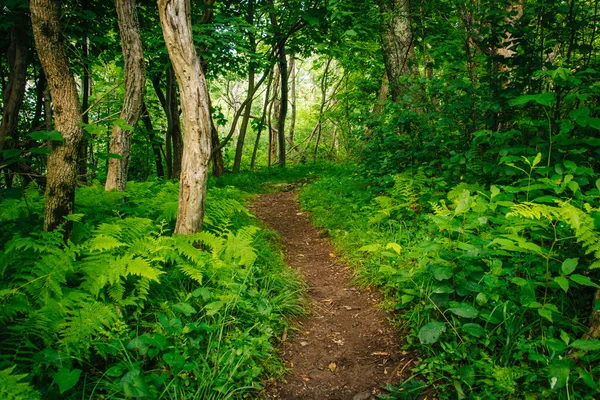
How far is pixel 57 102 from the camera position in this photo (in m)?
3.21

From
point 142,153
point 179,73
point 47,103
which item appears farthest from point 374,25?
point 142,153

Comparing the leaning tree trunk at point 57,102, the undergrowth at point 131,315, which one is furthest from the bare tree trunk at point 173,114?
the leaning tree trunk at point 57,102

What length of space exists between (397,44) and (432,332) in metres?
6.63

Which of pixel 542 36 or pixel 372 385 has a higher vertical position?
pixel 542 36

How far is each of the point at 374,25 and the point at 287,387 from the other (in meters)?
7.03

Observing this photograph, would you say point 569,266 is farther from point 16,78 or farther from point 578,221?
point 16,78

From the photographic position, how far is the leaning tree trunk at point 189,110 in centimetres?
358

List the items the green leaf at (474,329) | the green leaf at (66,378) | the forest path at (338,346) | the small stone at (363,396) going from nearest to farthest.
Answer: the green leaf at (66,378), the green leaf at (474,329), the small stone at (363,396), the forest path at (338,346)

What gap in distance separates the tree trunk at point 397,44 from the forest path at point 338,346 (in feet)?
14.8

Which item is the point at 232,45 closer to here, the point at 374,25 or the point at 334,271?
the point at 374,25

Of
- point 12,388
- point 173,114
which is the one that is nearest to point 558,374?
point 12,388

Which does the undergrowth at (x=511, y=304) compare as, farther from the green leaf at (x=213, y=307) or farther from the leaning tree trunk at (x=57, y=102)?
the leaning tree trunk at (x=57, y=102)

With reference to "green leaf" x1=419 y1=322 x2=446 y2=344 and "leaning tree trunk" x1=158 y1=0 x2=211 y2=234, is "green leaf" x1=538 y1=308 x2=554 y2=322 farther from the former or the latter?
"leaning tree trunk" x1=158 y1=0 x2=211 y2=234

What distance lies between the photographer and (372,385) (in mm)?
2863
